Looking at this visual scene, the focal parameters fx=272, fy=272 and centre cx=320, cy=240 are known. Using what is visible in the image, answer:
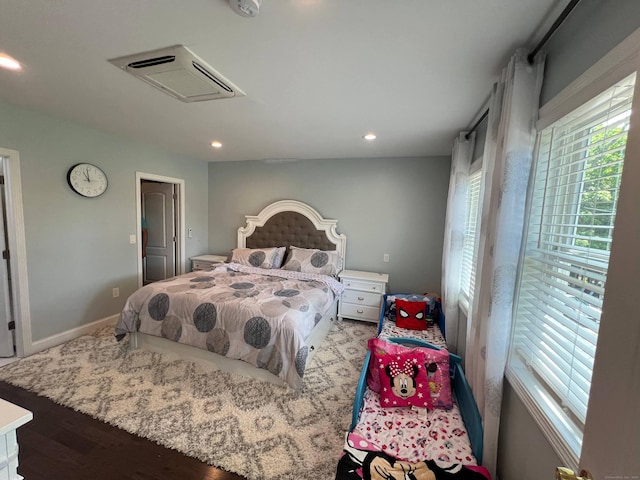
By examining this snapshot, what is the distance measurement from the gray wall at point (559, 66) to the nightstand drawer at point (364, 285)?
2.14m

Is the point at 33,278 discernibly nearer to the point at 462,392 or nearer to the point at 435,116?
the point at 462,392

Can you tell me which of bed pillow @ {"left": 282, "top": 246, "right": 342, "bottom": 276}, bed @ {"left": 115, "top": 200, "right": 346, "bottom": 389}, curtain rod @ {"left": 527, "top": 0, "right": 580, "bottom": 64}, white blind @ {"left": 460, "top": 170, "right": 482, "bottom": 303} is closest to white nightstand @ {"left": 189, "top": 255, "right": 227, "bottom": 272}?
bed @ {"left": 115, "top": 200, "right": 346, "bottom": 389}

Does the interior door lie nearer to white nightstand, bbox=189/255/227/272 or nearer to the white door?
white nightstand, bbox=189/255/227/272

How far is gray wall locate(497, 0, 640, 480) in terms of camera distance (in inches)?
35.4

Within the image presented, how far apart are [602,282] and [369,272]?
3.09 m

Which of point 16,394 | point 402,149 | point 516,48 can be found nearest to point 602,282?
point 516,48

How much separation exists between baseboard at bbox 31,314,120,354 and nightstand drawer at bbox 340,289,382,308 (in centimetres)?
292

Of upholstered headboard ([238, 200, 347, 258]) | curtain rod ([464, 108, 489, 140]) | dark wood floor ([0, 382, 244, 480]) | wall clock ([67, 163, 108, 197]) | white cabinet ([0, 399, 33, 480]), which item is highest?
curtain rod ([464, 108, 489, 140])

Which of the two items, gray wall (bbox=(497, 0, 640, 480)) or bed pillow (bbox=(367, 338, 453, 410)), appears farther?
bed pillow (bbox=(367, 338, 453, 410))

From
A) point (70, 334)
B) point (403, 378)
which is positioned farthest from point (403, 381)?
point (70, 334)

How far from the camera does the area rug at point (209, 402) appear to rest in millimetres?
1679

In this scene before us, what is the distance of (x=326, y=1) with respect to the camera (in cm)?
110

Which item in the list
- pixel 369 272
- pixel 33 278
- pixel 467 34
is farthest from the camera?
pixel 369 272

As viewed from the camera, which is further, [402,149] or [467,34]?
[402,149]
